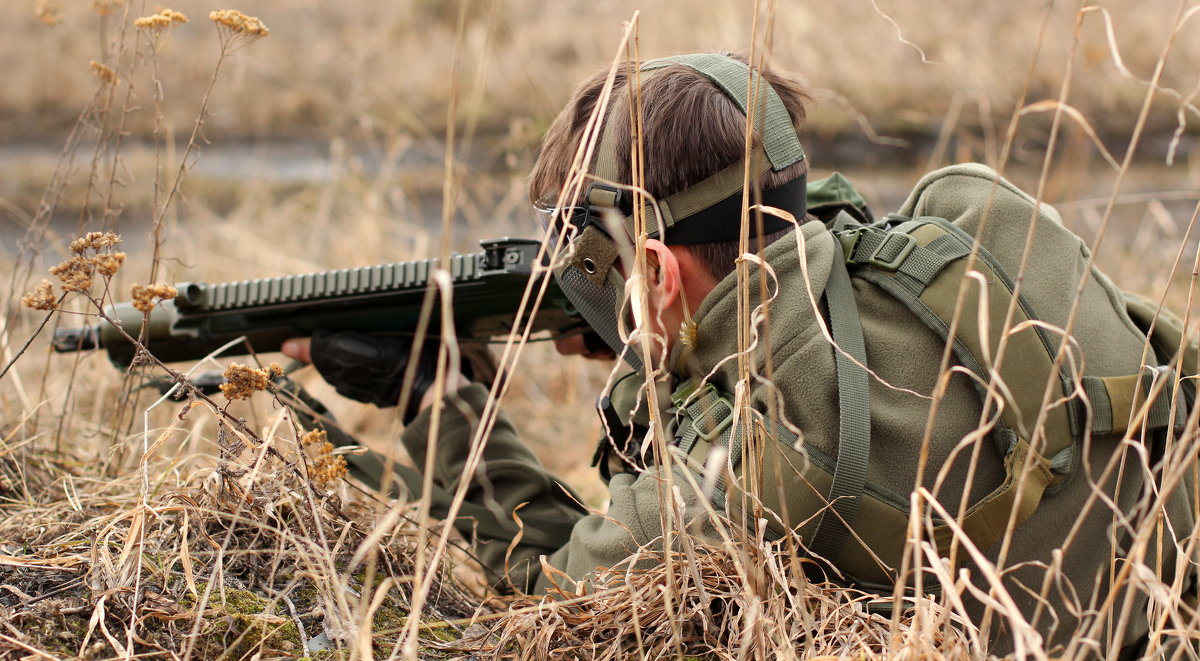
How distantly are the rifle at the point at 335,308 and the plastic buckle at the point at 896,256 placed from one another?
786 millimetres

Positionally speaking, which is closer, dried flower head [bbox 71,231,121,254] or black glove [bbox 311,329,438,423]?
dried flower head [bbox 71,231,121,254]

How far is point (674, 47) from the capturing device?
906 centimetres

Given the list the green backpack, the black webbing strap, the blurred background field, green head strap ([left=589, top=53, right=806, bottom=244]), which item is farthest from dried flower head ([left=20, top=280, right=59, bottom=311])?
the blurred background field

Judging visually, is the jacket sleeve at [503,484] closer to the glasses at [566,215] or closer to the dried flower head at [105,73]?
the glasses at [566,215]

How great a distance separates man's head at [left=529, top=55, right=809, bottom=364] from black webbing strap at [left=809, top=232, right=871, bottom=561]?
9.5 inches

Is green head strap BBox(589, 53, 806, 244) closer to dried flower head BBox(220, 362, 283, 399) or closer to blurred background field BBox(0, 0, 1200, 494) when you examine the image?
dried flower head BBox(220, 362, 283, 399)

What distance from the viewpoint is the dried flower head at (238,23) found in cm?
208

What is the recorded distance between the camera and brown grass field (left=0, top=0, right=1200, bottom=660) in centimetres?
159

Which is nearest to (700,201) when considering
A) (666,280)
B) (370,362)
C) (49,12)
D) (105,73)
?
(666,280)

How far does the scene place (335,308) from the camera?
2.46 metres

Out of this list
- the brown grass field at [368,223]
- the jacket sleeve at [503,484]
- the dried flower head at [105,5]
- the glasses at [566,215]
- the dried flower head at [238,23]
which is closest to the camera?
the brown grass field at [368,223]

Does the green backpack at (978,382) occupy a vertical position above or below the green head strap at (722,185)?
below

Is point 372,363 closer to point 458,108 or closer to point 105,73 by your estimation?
point 105,73

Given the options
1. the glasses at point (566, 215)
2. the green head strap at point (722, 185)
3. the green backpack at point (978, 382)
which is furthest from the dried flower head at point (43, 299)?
the green backpack at point (978, 382)
